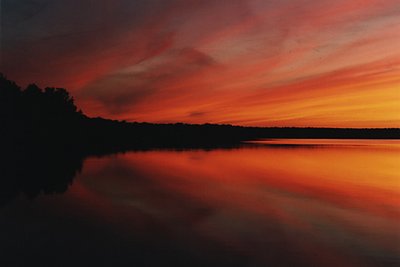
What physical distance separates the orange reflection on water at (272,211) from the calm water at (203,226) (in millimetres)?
46

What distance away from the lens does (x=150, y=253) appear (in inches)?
543

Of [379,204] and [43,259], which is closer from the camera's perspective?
[43,259]

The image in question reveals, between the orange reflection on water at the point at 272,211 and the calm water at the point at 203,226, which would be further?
the orange reflection on water at the point at 272,211

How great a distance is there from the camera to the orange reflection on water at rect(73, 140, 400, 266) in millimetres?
14633

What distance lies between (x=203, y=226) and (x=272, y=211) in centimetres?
498

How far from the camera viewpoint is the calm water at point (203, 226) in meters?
13.5

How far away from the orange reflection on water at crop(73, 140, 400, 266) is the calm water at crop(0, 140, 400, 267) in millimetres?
46

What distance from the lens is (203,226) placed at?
18125 millimetres

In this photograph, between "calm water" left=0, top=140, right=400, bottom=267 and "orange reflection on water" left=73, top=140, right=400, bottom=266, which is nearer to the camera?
"calm water" left=0, top=140, right=400, bottom=267

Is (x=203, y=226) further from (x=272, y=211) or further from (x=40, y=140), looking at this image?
(x=40, y=140)

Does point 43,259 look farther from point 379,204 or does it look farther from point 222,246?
point 379,204

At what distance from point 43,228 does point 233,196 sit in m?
12.5

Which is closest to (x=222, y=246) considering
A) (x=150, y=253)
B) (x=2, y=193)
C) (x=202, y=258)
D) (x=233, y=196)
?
(x=202, y=258)

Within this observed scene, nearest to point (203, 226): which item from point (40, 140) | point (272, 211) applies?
point (272, 211)
